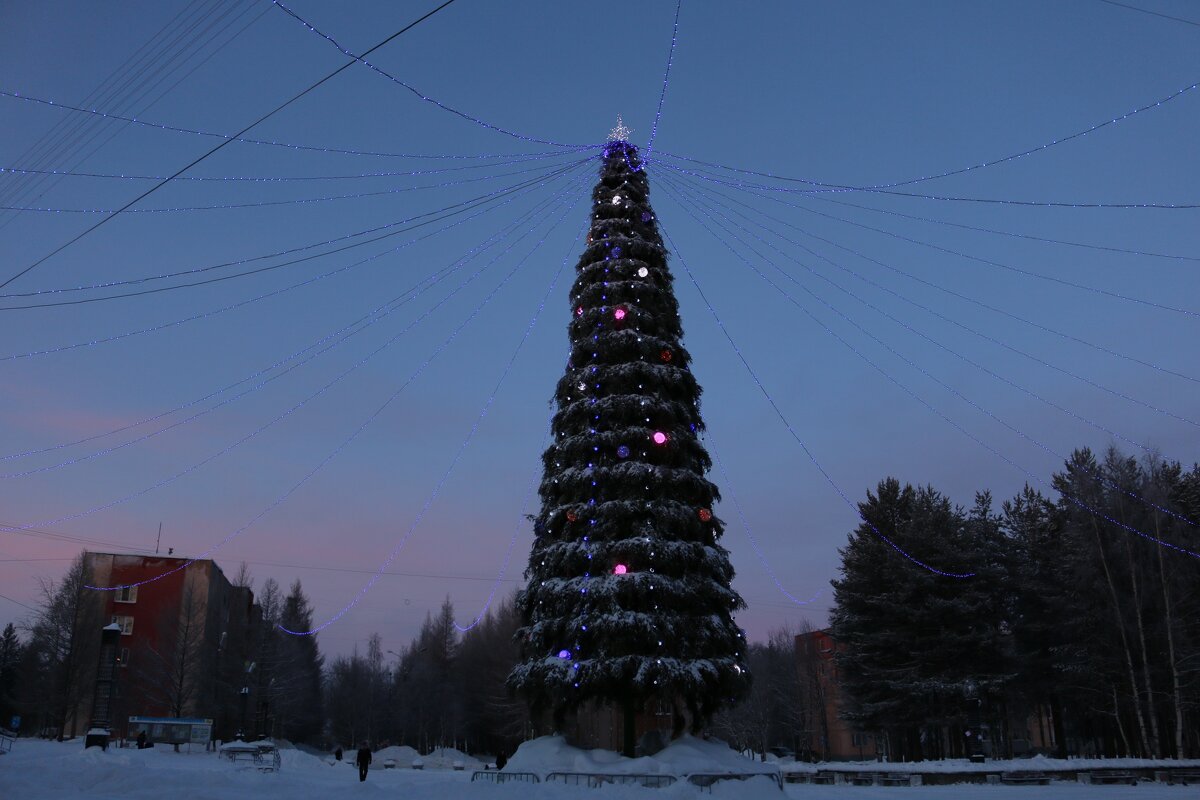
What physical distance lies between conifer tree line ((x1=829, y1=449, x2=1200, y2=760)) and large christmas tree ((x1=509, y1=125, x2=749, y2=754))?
24.6 metres

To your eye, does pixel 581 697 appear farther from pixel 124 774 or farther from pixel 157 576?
pixel 157 576

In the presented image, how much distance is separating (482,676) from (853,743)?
33.8 m

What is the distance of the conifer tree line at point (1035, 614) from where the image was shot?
1598 inches

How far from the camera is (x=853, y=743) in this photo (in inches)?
3004

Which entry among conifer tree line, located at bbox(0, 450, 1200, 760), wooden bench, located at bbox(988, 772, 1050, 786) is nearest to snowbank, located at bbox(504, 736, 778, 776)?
conifer tree line, located at bbox(0, 450, 1200, 760)

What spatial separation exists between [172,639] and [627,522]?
2077 inches

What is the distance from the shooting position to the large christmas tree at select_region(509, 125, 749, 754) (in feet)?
68.4

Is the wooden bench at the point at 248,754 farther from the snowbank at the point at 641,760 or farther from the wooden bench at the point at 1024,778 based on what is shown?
the wooden bench at the point at 1024,778

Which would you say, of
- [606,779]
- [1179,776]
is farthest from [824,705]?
[606,779]

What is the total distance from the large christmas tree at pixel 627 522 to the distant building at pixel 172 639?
4345cm

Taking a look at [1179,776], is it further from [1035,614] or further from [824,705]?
[824,705]

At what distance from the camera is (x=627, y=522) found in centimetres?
2239

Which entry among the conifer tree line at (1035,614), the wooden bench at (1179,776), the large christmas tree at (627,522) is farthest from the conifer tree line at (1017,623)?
the large christmas tree at (627,522)

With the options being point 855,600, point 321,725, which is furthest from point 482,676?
point 855,600
